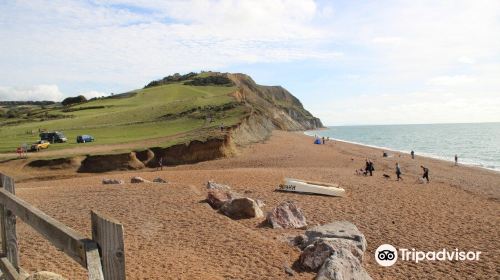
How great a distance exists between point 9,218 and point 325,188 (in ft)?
56.3

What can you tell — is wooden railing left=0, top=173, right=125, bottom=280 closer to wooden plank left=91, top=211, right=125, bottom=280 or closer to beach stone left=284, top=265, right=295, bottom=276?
wooden plank left=91, top=211, right=125, bottom=280

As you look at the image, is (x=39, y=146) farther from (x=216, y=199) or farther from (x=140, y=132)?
(x=216, y=199)

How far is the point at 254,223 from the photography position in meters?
14.2

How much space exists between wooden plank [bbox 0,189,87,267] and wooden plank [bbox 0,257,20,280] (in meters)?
0.91

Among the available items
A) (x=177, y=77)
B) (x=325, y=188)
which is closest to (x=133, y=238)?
(x=325, y=188)

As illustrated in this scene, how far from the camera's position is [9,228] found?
17.2ft

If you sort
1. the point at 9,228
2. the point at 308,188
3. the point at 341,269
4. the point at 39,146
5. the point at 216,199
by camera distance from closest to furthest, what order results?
1. the point at 9,228
2. the point at 341,269
3. the point at 216,199
4. the point at 308,188
5. the point at 39,146

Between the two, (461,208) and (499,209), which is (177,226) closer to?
(461,208)

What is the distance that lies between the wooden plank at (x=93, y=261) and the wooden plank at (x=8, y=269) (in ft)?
9.01

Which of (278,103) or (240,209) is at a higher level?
(278,103)

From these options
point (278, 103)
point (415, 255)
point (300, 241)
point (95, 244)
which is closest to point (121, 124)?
point (300, 241)

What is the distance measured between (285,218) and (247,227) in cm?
147

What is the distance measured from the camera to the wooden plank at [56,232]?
2984mm

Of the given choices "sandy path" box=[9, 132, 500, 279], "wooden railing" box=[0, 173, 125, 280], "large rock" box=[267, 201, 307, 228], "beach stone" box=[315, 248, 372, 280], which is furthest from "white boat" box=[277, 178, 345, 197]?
"wooden railing" box=[0, 173, 125, 280]
